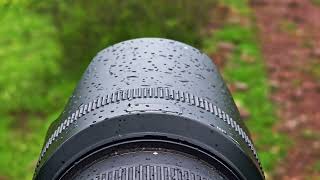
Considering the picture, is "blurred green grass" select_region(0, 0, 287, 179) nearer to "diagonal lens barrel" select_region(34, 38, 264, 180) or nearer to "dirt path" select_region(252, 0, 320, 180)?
"dirt path" select_region(252, 0, 320, 180)

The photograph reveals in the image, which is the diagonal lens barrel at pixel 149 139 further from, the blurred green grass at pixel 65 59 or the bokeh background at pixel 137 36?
the blurred green grass at pixel 65 59

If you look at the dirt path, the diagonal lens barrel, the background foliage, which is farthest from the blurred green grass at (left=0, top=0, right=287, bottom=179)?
the diagonal lens barrel

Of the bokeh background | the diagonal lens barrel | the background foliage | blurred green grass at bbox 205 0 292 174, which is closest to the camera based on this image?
the diagonal lens barrel

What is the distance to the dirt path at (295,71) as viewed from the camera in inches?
246

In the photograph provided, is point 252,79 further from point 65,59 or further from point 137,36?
point 65,59

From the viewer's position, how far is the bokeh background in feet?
20.4

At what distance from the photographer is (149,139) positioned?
6.86 feet

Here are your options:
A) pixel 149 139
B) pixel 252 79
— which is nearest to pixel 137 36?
pixel 252 79

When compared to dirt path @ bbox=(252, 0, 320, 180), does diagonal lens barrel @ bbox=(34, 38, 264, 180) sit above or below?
below

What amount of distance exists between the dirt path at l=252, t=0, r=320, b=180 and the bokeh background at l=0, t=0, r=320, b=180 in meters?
0.01

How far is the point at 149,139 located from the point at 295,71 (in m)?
5.99

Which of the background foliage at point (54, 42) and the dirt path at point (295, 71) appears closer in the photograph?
the dirt path at point (295, 71)

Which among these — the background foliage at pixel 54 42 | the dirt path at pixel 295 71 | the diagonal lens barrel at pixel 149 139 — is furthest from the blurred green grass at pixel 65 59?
the diagonal lens barrel at pixel 149 139

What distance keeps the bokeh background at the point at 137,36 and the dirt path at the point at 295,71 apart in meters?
0.01
